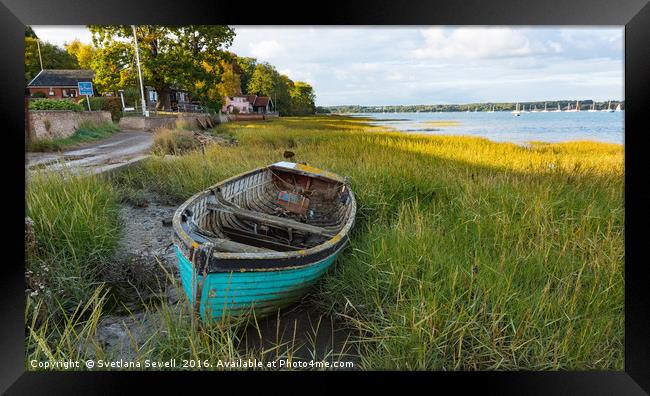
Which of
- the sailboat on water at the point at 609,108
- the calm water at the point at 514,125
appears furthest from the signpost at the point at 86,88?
the sailboat on water at the point at 609,108

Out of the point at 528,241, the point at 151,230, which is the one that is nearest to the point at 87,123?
the point at 151,230

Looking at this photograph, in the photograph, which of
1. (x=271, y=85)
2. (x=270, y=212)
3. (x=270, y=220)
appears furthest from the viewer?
(x=270, y=212)

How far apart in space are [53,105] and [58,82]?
177 millimetres

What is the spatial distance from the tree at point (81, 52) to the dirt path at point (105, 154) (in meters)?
0.71

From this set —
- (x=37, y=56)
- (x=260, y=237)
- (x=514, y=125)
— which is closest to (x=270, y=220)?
(x=260, y=237)

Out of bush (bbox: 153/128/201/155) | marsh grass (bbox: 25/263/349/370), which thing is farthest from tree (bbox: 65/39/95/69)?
marsh grass (bbox: 25/263/349/370)

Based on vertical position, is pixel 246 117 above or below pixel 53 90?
below

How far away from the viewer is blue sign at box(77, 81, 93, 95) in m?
3.18

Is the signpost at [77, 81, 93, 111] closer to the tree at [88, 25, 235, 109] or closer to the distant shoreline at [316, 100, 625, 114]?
the tree at [88, 25, 235, 109]

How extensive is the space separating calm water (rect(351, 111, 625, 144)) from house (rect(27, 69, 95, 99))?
8.10 feet
